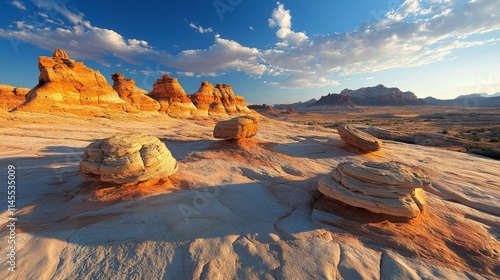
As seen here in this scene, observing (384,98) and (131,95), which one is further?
(384,98)

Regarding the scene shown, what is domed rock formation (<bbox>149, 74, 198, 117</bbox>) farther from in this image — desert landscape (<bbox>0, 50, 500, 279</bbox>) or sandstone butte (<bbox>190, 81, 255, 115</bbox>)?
desert landscape (<bbox>0, 50, 500, 279</bbox>)

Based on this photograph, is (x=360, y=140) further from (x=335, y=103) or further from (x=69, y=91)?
(x=335, y=103)

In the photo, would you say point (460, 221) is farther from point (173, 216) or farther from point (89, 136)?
point (89, 136)

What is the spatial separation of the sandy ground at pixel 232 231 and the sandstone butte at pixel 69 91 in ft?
55.3

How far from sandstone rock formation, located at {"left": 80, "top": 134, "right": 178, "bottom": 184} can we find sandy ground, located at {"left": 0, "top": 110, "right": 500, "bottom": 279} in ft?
1.58

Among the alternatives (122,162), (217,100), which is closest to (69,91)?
(122,162)

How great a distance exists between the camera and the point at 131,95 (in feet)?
113

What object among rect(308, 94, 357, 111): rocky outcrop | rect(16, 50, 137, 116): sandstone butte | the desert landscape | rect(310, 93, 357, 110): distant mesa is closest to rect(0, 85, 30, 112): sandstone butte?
rect(16, 50, 137, 116): sandstone butte

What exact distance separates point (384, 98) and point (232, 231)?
182m

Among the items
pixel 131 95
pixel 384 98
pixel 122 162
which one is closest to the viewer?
pixel 122 162

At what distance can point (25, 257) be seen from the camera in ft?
14.2

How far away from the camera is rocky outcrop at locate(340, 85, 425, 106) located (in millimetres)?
147000

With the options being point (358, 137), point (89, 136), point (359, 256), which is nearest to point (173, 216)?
point (359, 256)

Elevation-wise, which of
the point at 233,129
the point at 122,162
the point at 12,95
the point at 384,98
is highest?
the point at 12,95
